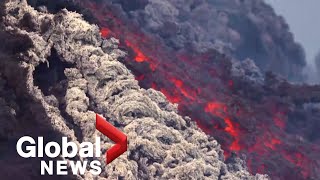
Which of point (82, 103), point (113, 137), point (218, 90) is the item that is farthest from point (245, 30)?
point (82, 103)

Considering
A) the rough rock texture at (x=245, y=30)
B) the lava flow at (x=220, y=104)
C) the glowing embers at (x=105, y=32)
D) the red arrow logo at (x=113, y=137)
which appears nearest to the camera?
→ the red arrow logo at (x=113, y=137)

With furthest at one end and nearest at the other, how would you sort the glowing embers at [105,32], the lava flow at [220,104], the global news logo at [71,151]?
the glowing embers at [105,32] < the lava flow at [220,104] < the global news logo at [71,151]

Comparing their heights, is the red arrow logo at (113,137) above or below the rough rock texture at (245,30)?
below

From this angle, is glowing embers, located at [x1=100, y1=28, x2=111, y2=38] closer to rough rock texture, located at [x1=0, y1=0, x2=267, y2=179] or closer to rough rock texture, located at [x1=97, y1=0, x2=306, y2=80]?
rough rock texture, located at [x1=0, y1=0, x2=267, y2=179]

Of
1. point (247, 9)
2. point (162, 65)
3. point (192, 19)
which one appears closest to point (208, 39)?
point (192, 19)

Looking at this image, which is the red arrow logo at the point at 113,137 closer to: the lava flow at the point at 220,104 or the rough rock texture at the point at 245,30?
the lava flow at the point at 220,104

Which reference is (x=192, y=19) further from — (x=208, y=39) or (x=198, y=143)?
(x=198, y=143)

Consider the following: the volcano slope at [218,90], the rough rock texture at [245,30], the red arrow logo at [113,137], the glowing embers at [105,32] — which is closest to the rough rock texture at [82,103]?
the red arrow logo at [113,137]
